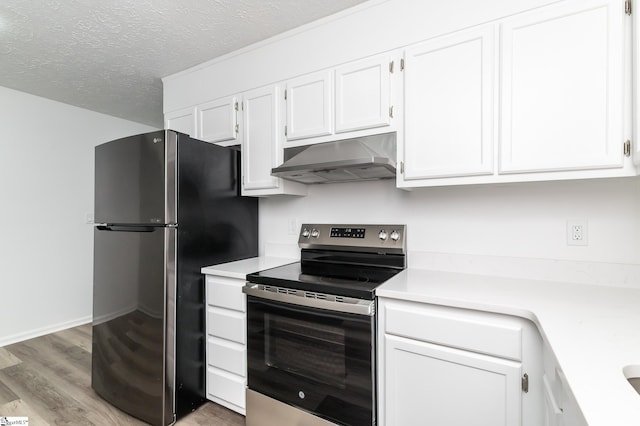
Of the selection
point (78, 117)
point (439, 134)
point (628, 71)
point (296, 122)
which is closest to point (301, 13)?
point (296, 122)

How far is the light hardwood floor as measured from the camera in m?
1.86

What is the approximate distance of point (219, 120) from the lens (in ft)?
7.93

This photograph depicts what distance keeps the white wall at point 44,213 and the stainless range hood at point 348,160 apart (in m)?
2.92

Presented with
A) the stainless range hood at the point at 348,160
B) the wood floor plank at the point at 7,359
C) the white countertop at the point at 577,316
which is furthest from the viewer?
the wood floor plank at the point at 7,359

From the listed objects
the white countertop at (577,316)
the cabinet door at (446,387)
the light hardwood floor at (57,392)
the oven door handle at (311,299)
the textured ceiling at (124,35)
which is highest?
the textured ceiling at (124,35)

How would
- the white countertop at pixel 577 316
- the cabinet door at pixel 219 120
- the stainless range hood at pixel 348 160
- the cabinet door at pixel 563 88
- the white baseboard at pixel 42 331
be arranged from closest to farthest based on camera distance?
the white countertop at pixel 577 316, the cabinet door at pixel 563 88, the stainless range hood at pixel 348 160, the cabinet door at pixel 219 120, the white baseboard at pixel 42 331

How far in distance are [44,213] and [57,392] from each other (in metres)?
1.96

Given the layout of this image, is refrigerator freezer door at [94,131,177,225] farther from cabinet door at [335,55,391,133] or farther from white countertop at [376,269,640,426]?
white countertop at [376,269,640,426]

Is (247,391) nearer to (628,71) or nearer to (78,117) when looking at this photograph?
(628,71)

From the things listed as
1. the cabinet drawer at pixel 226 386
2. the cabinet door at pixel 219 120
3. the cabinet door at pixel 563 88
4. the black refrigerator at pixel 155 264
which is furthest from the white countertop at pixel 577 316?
the cabinet door at pixel 219 120

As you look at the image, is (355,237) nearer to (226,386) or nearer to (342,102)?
(342,102)

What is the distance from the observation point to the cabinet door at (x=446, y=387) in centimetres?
117

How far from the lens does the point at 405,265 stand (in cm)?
188

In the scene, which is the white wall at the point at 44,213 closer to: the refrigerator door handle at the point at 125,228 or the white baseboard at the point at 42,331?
the white baseboard at the point at 42,331
